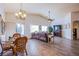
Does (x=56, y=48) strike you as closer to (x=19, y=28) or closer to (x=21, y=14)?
(x=19, y=28)

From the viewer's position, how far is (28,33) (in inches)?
162

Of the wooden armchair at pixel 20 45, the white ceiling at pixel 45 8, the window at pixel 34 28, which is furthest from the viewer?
the window at pixel 34 28

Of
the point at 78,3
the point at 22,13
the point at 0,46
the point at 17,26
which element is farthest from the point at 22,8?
the point at 78,3

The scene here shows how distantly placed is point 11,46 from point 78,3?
218 centimetres

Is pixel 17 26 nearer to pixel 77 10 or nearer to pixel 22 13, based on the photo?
pixel 22 13

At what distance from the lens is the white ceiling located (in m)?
3.74

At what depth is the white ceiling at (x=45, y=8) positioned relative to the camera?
374 centimetres

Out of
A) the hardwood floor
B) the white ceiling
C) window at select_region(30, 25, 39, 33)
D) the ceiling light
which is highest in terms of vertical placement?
the white ceiling

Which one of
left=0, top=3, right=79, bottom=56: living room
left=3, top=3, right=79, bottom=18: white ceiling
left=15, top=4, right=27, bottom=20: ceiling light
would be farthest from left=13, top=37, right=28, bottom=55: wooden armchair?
left=3, top=3, right=79, bottom=18: white ceiling

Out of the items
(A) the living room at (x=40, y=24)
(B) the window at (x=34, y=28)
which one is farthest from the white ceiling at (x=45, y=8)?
(B) the window at (x=34, y=28)

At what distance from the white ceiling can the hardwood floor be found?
872 mm

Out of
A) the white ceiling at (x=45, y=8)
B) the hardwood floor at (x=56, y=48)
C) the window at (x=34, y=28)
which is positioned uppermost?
the white ceiling at (x=45, y=8)

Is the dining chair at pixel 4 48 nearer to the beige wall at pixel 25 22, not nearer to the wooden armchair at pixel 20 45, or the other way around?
the wooden armchair at pixel 20 45

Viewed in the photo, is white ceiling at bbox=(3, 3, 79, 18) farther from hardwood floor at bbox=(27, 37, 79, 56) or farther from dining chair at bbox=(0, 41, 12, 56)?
dining chair at bbox=(0, 41, 12, 56)
